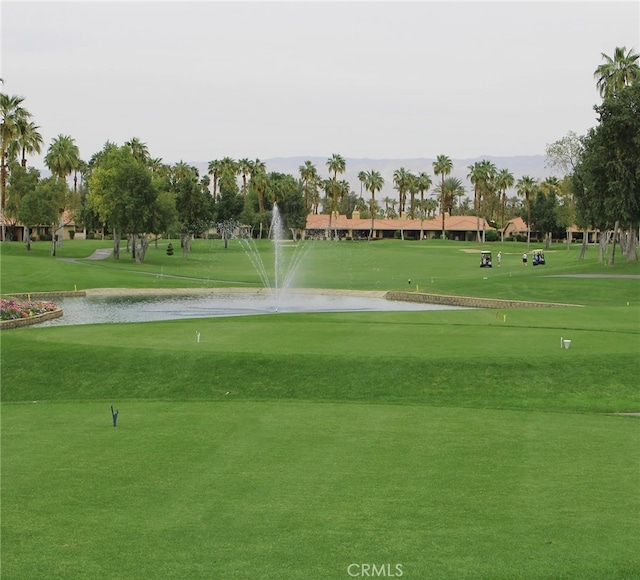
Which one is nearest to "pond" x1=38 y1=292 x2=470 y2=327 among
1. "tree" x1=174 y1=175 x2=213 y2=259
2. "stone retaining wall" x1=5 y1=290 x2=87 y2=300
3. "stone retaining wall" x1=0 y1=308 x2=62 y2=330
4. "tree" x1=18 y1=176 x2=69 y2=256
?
"stone retaining wall" x1=0 y1=308 x2=62 y2=330

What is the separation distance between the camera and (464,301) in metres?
62.2

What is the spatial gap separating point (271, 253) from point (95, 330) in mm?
91577

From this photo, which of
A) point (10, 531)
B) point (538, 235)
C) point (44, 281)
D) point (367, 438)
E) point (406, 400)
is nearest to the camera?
point (10, 531)

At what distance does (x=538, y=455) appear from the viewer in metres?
16.0

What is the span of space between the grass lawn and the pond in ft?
50.3

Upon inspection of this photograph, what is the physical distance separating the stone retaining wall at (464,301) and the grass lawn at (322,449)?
19630 millimetres

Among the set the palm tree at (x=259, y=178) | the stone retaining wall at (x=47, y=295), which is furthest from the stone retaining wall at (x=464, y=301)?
the palm tree at (x=259, y=178)

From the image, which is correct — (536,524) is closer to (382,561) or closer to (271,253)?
(382,561)

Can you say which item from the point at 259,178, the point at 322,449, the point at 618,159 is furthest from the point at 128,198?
the point at 322,449

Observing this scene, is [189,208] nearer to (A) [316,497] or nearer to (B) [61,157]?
(B) [61,157]

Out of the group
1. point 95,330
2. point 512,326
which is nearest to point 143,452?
point 95,330

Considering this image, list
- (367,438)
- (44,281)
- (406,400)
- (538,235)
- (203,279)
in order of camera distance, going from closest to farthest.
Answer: (367,438) → (406,400) → (44,281) → (203,279) → (538,235)

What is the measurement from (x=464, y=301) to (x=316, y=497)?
5041cm

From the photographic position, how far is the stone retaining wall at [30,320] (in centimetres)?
4238
